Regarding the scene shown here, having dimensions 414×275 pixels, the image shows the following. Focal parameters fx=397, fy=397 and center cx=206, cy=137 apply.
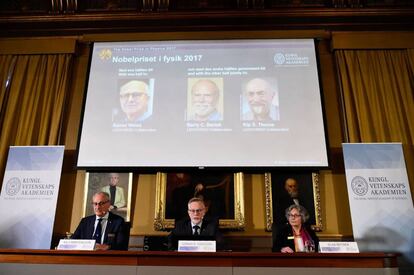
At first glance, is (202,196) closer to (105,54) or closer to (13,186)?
(13,186)

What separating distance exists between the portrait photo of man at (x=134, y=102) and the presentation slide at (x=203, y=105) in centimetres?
1

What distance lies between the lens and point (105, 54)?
173 inches

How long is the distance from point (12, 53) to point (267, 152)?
310 centimetres

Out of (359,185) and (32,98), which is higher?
(32,98)

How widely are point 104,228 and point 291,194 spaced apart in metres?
1.77

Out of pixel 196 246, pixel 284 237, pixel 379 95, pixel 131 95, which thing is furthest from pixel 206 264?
pixel 379 95

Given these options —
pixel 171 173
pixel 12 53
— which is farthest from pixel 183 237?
pixel 12 53

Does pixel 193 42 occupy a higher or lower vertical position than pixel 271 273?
higher

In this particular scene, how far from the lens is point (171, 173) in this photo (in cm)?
395

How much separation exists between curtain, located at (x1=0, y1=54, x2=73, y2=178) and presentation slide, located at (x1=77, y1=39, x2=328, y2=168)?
366 mm

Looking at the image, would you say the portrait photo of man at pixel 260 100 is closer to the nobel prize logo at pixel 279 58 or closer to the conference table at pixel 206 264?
the nobel prize logo at pixel 279 58

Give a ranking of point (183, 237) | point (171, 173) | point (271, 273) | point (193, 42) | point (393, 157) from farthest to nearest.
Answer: point (193, 42) < point (171, 173) < point (393, 157) < point (183, 237) < point (271, 273)

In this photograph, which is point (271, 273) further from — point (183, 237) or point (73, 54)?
point (73, 54)

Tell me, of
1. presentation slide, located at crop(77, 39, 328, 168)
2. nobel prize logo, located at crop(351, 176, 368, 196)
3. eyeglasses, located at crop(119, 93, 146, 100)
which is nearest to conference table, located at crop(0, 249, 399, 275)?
nobel prize logo, located at crop(351, 176, 368, 196)
